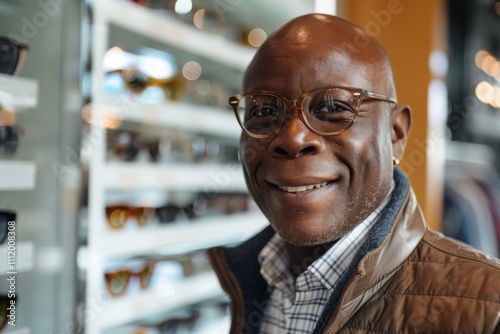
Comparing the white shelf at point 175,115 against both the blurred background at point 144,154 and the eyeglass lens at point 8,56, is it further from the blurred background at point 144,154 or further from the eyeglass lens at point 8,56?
the eyeglass lens at point 8,56

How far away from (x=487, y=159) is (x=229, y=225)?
281 cm

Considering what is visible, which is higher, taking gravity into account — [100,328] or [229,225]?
[229,225]

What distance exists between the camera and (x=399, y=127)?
129cm

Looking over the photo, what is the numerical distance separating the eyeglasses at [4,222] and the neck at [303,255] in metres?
0.82

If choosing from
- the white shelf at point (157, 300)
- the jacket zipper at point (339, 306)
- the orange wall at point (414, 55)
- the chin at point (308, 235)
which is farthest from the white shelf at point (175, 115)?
the jacket zipper at point (339, 306)


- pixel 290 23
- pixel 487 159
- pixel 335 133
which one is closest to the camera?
pixel 335 133

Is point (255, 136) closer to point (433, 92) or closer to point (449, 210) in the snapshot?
point (433, 92)

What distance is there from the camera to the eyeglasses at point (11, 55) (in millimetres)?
1588

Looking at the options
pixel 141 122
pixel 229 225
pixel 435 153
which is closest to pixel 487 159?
pixel 435 153

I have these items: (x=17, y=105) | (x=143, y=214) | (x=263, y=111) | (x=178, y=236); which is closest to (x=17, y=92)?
(x=17, y=105)

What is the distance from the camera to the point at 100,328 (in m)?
2.08

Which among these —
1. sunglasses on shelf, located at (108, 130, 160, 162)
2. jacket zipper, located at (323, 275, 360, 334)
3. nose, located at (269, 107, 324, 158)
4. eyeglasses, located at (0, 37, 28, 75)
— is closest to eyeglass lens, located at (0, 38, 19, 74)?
eyeglasses, located at (0, 37, 28, 75)

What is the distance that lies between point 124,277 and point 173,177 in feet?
1.63

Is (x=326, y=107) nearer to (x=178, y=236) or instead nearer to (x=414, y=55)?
(x=178, y=236)
